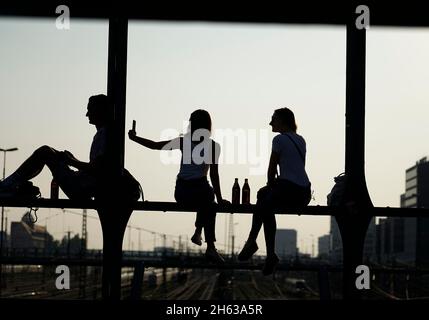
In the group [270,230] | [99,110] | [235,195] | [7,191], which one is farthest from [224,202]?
[7,191]

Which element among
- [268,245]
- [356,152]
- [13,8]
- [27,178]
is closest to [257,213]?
[268,245]

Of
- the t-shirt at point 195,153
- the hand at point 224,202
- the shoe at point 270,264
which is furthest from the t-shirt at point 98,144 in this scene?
the shoe at point 270,264

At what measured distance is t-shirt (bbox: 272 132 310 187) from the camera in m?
6.05

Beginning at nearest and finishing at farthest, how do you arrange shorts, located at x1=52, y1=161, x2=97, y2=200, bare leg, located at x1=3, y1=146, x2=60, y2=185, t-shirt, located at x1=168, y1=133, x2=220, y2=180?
shorts, located at x1=52, y1=161, x2=97, y2=200 → bare leg, located at x1=3, y1=146, x2=60, y2=185 → t-shirt, located at x1=168, y1=133, x2=220, y2=180

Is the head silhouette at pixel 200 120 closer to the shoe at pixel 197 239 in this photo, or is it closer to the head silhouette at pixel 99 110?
the head silhouette at pixel 99 110

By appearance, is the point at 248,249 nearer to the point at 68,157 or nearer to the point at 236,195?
the point at 236,195

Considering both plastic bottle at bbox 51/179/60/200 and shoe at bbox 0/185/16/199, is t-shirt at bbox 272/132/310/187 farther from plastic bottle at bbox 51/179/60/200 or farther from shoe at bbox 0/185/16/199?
shoe at bbox 0/185/16/199

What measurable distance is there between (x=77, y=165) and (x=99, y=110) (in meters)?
0.43

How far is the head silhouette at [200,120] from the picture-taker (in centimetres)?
611

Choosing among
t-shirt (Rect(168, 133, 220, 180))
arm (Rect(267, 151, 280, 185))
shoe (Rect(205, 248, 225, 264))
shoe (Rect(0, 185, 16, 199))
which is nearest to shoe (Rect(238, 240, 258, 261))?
shoe (Rect(205, 248, 225, 264))

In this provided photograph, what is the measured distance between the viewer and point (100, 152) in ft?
20.0

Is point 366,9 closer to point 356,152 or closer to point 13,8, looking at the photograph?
point 356,152

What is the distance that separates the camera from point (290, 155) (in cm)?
609
